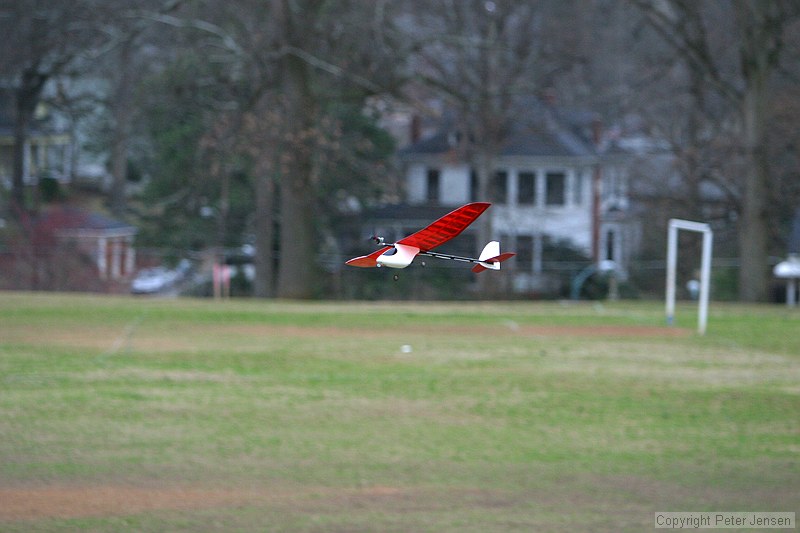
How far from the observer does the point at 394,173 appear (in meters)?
44.4

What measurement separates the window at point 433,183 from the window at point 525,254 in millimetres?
5730

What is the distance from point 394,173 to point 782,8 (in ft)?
49.6

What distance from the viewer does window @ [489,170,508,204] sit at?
5016 centimetres

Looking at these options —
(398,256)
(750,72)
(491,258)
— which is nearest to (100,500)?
(491,258)

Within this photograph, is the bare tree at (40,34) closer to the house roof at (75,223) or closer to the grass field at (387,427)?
the house roof at (75,223)

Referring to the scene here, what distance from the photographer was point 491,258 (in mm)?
3350

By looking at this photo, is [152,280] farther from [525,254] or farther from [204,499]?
[204,499]

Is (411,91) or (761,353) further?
(411,91)

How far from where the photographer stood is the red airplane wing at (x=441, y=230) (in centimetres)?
320

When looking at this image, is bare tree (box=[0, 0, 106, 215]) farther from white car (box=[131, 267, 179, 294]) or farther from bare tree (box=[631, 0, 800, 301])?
bare tree (box=[631, 0, 800, 301])

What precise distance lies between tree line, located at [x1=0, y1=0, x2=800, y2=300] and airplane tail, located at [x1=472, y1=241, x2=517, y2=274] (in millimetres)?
30580

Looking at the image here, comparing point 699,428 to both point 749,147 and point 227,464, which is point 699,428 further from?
point 749,147

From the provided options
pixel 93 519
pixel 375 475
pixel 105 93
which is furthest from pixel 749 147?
pixel 105 93

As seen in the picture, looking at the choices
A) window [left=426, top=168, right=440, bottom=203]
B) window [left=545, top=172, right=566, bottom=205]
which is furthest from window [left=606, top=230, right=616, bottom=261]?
window [left=426, top=168, right=440, bottom=203]
